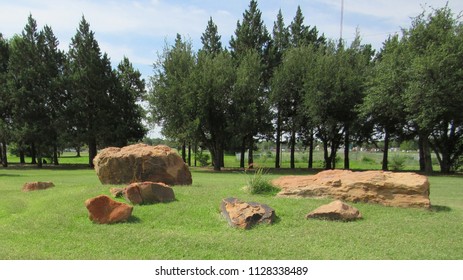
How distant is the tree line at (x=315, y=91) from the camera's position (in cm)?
2434

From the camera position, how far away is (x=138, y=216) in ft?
28.9

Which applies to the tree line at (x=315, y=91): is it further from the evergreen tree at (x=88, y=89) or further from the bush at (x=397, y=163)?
the evergreen tree at (x=88, y=89)

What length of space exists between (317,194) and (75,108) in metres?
29.2

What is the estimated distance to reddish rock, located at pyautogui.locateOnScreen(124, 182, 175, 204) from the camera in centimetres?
987

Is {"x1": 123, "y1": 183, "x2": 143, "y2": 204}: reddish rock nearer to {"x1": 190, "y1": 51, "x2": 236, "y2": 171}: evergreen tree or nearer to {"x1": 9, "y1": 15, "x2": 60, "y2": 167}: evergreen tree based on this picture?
{"x1": 190, "y1": 51, "x2": 236, "y2": 171}: evergreen tree

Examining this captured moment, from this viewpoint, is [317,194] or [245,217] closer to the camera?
[245,217]

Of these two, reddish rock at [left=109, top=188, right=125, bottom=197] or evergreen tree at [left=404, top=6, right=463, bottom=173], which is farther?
evergreen tree at [left=404, top=6, right=463, bottom=173]

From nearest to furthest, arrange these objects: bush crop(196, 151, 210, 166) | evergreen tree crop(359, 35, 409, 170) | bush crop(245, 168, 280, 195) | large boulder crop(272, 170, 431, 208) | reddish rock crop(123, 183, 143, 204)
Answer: reddish rock crop(123, 183, 143, 204) < large boulder crop(272, 170, 431, 208) < bush crop(245, 168, 280, 195) < evergreen tree crop(359, 35, 409, 170) < bush crop(196, 151, 210, 166)

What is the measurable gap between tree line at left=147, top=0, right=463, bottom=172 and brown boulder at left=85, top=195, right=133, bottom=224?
68.4 ft

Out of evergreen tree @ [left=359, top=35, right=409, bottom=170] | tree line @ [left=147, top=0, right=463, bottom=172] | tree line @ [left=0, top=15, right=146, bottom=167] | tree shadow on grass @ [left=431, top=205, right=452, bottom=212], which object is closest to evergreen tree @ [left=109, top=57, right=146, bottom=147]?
tree line @ [left=0, top=15, right=146, bottom=167]

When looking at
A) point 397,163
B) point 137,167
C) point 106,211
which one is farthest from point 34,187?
point 397,163

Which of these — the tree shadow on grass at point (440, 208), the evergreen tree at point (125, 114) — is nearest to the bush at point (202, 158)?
the evergreen tree at point (125, 114)
